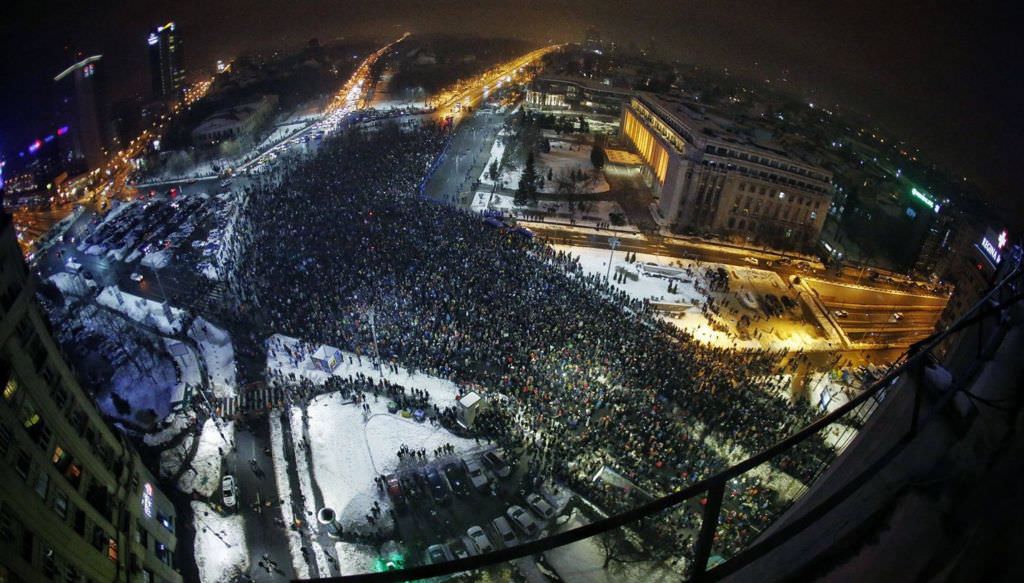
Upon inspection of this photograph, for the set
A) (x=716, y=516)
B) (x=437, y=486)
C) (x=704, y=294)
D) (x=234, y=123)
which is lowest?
(x=234, y=123)

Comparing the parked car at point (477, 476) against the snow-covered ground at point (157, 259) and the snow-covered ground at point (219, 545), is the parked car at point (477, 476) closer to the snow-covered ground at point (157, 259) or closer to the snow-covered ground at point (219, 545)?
the snow-covered ground at point (219, 545)

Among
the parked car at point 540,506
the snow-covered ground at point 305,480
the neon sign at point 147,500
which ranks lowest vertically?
the snow-covered ground at point 305,480

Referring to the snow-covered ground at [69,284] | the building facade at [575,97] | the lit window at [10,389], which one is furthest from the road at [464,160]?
the lit window at [10,389]

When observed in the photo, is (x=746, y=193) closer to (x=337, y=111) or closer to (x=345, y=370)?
(x=345, y=370)

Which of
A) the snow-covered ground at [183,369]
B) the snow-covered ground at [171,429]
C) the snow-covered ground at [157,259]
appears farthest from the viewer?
the snow-covered ground at [157,259]

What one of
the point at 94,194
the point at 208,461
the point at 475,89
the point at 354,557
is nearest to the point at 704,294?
the point at 354,557

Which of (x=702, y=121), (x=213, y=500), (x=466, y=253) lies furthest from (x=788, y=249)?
(x=213, y=500)

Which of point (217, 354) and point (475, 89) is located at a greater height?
point (475, 89)
